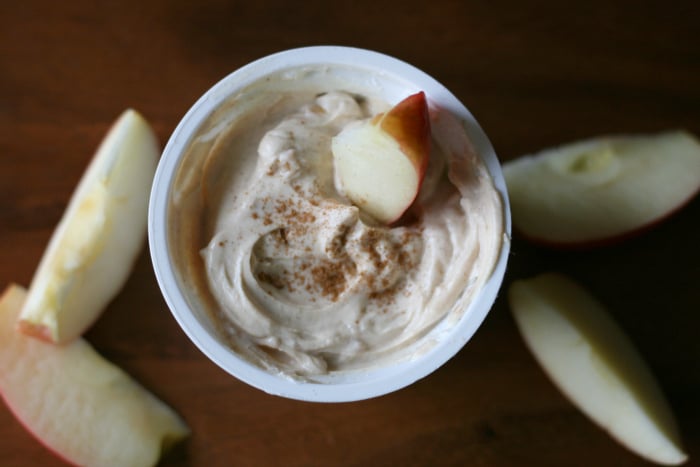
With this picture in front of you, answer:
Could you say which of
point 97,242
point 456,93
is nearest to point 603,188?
point 456,93

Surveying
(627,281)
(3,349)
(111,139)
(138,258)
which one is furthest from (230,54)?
(627,281)

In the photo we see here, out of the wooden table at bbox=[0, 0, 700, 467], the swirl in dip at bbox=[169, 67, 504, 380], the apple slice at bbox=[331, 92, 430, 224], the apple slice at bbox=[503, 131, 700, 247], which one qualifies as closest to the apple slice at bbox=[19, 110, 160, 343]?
the wooden table at bbox=[0, 0, 700, 467]

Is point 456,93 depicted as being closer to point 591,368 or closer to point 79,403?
point 591,368

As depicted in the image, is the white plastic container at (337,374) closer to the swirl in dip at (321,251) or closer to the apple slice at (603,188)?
the swirl in dip at (321,251)

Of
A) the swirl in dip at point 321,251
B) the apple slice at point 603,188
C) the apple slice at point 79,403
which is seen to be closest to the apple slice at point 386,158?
→ the swirl in dip at point 321,251

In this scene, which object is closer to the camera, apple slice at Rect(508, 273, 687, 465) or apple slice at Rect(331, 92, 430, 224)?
apple slice at Rect(331, 92, 430, 224)

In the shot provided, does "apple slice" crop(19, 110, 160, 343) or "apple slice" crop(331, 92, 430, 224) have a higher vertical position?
"apple slice" crop(331, 92, 430, 224)

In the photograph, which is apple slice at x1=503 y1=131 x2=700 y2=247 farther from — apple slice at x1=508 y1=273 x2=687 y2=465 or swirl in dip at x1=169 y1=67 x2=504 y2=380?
swirl in dip at x1=169 y1=67 x2=504 y2=380
